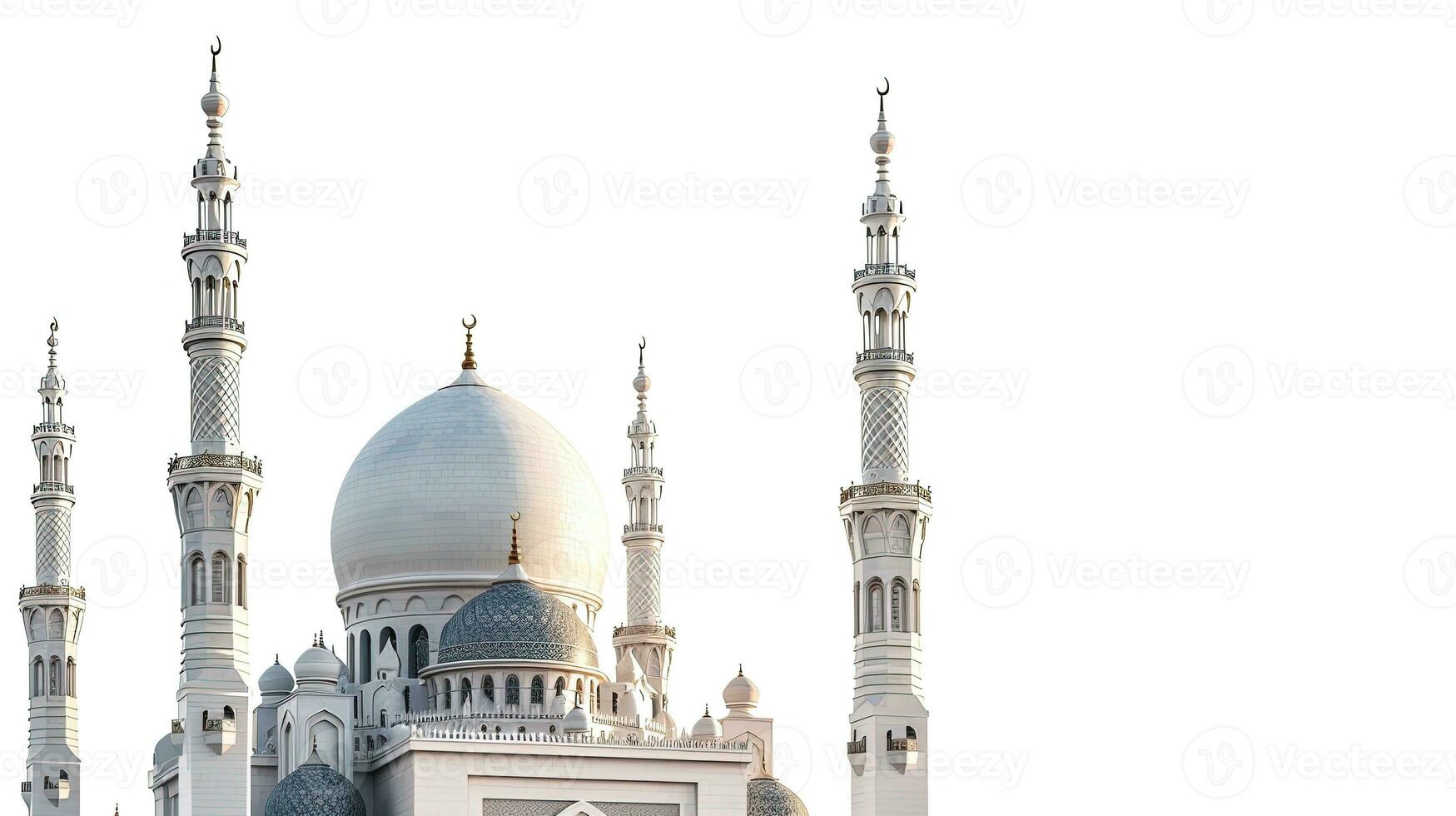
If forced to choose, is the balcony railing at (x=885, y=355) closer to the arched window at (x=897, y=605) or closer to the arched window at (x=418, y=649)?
the arched window at (x=897, y=605)

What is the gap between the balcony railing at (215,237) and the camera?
44.3 meters

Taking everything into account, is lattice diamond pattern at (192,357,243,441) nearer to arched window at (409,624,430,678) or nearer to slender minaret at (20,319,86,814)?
arched window at (409,624,430,678)

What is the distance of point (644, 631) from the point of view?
176 ft

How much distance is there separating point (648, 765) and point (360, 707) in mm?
5865

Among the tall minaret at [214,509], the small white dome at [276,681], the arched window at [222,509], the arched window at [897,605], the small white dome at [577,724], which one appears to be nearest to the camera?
the tall minaret at [214,509]

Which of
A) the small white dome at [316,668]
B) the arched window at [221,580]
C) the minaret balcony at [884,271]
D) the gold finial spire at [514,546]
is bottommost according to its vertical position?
the small white dome at [316,668]

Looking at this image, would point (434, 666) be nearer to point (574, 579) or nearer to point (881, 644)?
point (574, 579)

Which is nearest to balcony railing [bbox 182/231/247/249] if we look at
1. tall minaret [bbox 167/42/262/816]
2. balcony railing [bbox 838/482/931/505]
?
tall minaret [bbox 167/42/262/816]

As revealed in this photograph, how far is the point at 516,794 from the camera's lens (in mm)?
44938

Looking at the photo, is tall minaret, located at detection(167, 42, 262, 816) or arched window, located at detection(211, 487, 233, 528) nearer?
tall minaret, located at detection(167, 42, 262, 816)

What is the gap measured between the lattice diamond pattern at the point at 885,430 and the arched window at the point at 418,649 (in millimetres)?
9845

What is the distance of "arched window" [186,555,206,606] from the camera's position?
42969mm

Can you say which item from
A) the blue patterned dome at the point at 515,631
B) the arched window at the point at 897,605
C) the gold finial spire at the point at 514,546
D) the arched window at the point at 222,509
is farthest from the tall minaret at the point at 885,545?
the arched window at the point at 222,509

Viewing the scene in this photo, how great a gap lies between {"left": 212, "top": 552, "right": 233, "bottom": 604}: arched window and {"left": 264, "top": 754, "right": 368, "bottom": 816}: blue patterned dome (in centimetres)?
354
